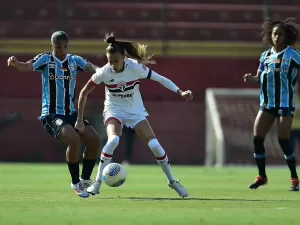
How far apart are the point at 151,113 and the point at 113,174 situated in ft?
40.3

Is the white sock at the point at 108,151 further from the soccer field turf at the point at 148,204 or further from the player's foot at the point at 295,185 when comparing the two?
the player's foot at the point at 295,185

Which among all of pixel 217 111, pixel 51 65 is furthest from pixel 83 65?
pixel 217 111

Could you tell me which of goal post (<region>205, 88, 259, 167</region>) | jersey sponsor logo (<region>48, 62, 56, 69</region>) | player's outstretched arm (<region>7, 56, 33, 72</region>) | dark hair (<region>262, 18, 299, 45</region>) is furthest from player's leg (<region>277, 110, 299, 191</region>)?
goal post (<region>205, 88, 259, 167</region>)

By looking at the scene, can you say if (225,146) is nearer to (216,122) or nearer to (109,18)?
(216,122)

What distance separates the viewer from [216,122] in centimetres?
2152

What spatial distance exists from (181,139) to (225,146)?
222 centimetres

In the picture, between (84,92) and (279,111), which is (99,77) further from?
(279,111)

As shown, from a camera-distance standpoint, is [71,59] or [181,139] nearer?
[71,59]

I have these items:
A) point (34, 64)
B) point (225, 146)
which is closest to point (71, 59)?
point (34, 64)

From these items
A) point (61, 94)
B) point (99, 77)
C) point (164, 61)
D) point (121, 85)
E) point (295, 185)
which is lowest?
point (295, 185)

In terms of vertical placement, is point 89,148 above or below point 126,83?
below

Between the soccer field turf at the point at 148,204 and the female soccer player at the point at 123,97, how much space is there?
1.50ft

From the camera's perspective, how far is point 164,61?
23.3 meters

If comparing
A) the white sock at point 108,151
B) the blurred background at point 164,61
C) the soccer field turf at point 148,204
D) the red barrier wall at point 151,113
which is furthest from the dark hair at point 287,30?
the red barrier wall at point 151,113
